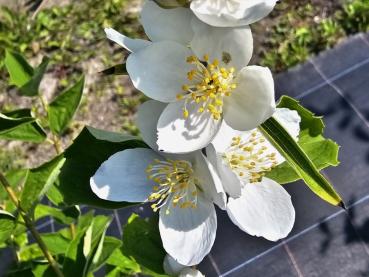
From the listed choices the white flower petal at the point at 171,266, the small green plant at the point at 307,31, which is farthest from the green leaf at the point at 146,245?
the small green plant at the point at 307,31

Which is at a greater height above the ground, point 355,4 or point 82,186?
A: point 82,186

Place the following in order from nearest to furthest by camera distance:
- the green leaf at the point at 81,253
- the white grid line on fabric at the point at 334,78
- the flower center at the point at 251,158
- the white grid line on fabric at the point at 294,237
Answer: the flower center at the point at 251,158 < the green leaf at the point at 81,253 < the white grid line on fabric at the point at 294,237 < the white grid line on fabric at the point at 334,78

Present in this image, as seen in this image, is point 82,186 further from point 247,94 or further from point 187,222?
point 247,94

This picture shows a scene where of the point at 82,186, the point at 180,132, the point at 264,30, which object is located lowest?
the point at 264,30

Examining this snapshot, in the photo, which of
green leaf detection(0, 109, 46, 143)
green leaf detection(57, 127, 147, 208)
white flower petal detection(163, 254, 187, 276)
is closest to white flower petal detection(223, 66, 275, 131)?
green leaf detection(57, 127, 147, 208)

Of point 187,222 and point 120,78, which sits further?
point 120,78

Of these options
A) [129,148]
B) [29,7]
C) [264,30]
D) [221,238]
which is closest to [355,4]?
[264,30]

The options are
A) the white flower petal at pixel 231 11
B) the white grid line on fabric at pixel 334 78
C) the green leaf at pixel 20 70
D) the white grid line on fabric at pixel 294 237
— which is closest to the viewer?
the white flower petal at pixel 231 11

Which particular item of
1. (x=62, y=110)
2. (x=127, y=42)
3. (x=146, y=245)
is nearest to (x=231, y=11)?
(x=127, y=42)

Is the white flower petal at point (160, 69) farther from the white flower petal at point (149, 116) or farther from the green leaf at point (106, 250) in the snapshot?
the green leaf at point (106, 250)
